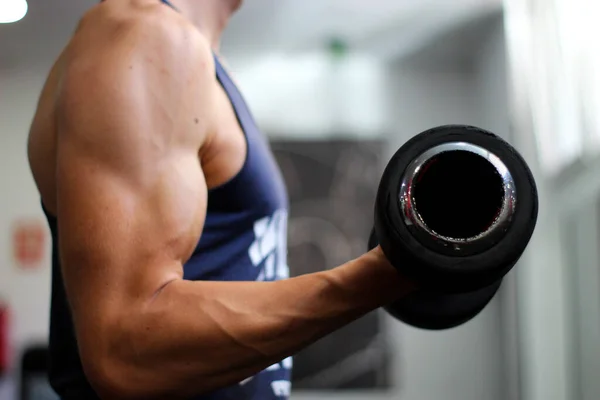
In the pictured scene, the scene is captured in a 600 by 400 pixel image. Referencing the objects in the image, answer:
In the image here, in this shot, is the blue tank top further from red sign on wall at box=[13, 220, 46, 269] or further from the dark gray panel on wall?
red sign on wall at box=[13, 220, 46, 269]

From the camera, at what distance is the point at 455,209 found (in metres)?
0.61

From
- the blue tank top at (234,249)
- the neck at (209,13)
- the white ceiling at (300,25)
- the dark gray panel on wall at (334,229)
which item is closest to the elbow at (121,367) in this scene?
the blue tank top at (234,249)

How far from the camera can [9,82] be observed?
4.05 metres

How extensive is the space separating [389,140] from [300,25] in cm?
73

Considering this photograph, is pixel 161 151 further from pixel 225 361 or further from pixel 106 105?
pixel 225 361

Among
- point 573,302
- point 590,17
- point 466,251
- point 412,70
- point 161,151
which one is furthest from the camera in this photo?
point 412,70

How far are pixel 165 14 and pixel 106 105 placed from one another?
0.13 meters

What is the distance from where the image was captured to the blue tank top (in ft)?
2.72

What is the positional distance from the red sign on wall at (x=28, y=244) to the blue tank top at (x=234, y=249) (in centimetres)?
319

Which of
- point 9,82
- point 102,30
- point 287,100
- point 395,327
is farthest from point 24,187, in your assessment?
point 102,30

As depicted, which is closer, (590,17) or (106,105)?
(106,105)

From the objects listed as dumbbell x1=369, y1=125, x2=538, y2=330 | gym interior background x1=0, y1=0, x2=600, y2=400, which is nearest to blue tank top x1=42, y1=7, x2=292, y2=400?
dumbbell x1=369, y1=125, x2=538, y2=330

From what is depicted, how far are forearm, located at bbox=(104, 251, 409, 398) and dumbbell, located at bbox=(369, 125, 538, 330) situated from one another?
2.7 inches

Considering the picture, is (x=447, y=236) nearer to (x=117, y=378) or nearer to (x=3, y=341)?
(x=117, y=378)
